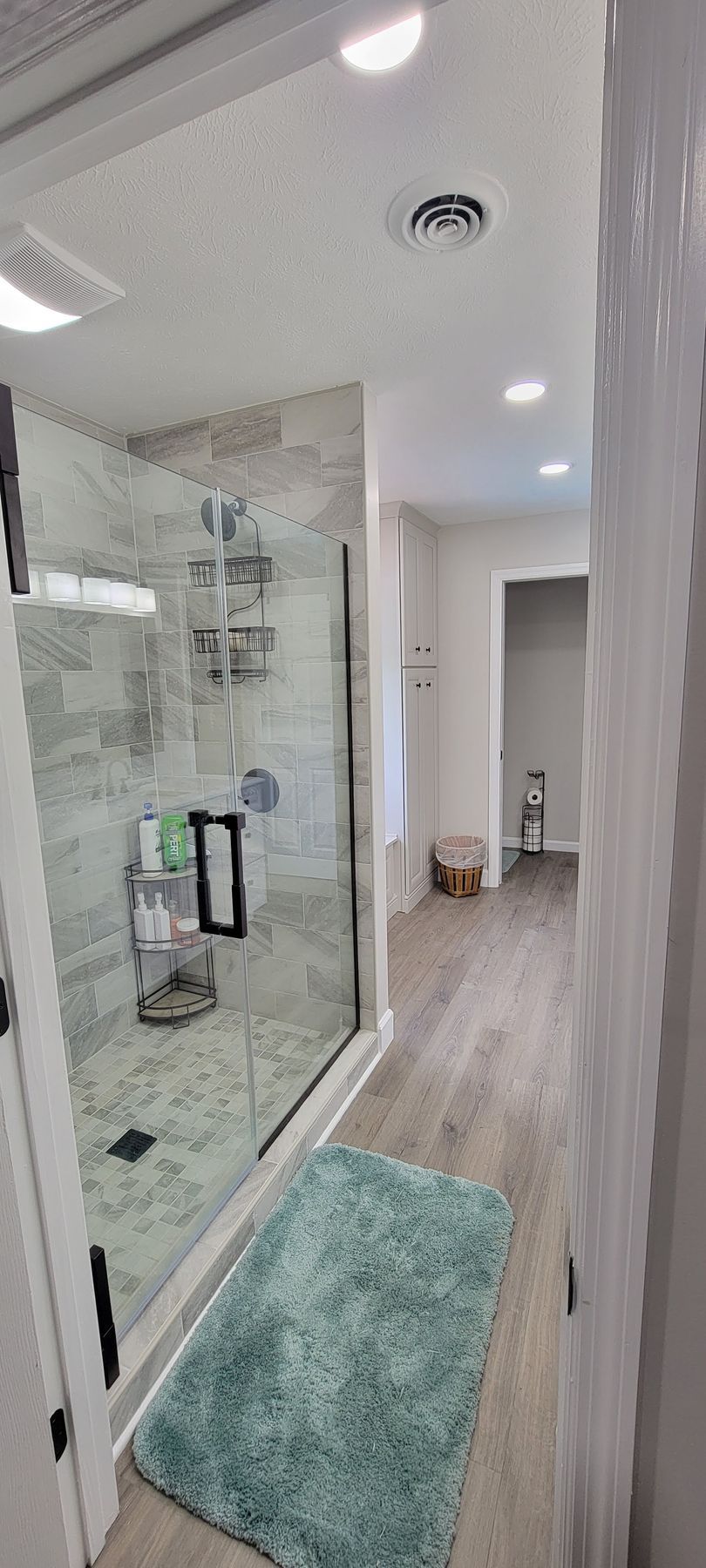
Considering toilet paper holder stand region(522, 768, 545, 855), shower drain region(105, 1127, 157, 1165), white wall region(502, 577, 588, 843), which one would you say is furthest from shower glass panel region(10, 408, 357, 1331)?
white wall region(502, 577, 588, 843)

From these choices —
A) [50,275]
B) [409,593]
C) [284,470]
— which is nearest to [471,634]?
[409,593]

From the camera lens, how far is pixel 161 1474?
46.9 inches

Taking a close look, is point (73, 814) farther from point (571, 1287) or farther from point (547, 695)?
point (547, 695)

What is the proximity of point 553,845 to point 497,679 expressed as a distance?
5.86 ft

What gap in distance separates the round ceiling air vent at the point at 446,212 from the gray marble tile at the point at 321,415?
722 mm

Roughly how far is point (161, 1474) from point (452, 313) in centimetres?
263

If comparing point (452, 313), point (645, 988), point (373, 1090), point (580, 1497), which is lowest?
point (373, 1090)

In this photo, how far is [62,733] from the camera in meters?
2.17

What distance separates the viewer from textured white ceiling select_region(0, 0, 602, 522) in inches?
39.7

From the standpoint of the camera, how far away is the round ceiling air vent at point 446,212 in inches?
47.8

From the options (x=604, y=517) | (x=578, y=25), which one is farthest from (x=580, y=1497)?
(x=578, y=25)

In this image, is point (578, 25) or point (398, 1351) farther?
point (398, 1351)

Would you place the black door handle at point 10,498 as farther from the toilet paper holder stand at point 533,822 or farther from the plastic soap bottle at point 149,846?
the toilet paper holder stand at point 533,822

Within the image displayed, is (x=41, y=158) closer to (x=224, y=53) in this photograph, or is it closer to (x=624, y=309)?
(x=224, y=53)
